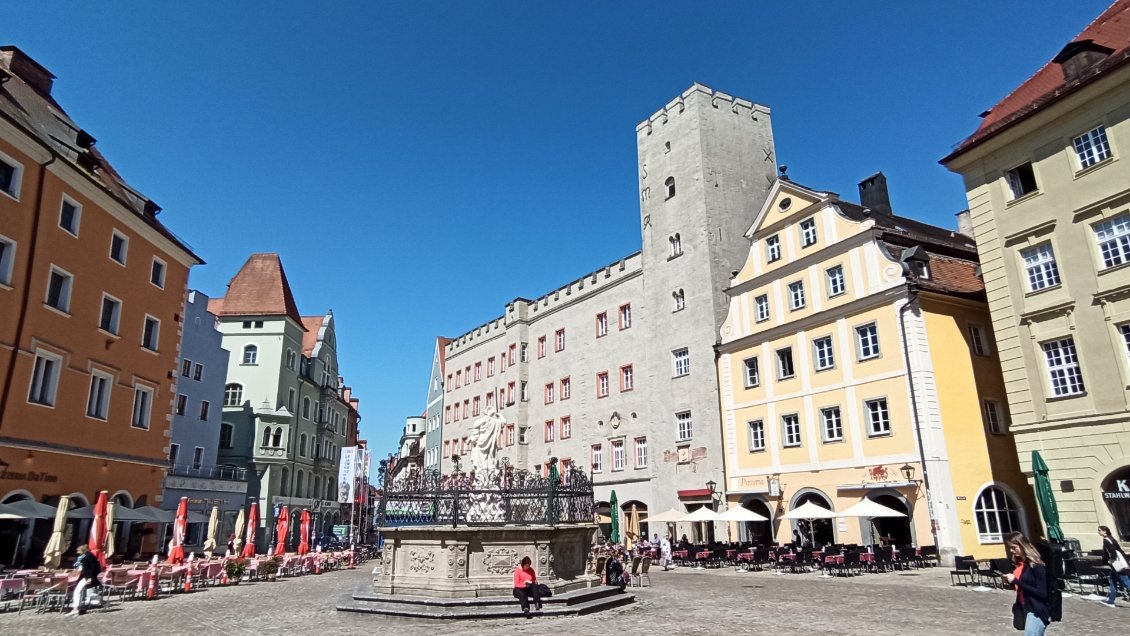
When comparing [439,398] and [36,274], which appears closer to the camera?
[36,274]

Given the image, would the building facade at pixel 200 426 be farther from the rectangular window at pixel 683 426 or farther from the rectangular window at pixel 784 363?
the rectangular window at pixel 784 363

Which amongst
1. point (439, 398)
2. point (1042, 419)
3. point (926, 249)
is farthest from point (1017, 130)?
point (439, 398)

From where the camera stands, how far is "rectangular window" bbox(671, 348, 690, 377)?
33.9m

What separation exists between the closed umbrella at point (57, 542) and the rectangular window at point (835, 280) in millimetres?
26699

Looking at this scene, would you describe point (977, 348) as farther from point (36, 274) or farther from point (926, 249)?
point (36, 274)

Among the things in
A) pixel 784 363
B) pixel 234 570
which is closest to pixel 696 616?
pixel 234 570

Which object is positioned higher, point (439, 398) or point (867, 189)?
point (867, 189)

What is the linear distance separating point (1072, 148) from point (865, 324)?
8526 millimetres

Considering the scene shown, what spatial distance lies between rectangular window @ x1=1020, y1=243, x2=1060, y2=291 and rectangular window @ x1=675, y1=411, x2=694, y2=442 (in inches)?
614

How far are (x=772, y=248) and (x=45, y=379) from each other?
28.0m

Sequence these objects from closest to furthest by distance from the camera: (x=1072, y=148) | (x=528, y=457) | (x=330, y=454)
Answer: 1. (x=1072, y=148)
2. (x=528, y=457)
3. (x=330, y=454)

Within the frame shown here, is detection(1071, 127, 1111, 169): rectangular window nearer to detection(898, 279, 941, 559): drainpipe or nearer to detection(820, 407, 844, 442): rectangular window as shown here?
detection(898, 279, 941, 559): drainpipe

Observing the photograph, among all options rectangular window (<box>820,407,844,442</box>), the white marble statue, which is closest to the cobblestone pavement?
the white marble statue

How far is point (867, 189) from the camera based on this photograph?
3456cm
